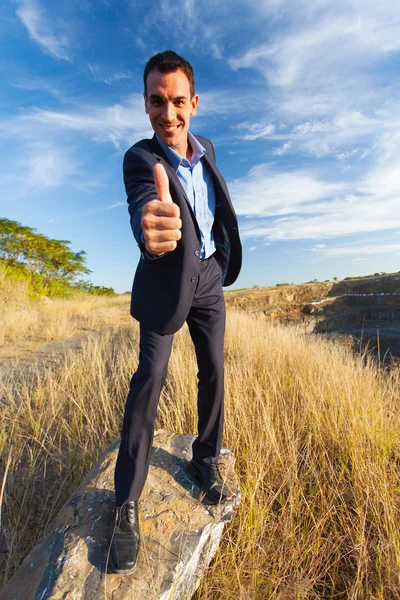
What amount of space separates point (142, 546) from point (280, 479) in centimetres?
102

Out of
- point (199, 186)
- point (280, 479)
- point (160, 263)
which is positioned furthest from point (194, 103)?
point (280, 479)

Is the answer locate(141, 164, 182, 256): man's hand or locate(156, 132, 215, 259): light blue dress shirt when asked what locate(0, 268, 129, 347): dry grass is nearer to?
locate(156, 132, 215, 259): light blue dress shirt

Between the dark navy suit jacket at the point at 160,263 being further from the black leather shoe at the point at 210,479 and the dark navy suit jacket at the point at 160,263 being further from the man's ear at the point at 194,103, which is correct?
the black leather shoe at the point at 210,479

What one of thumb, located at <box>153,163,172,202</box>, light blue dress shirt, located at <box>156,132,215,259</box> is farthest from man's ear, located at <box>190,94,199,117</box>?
thumb, located at <box>153,163,172,202</box>

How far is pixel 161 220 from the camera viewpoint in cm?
114

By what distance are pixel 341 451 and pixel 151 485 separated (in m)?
1.36

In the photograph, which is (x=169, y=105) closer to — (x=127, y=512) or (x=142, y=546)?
(x=127, y=512)

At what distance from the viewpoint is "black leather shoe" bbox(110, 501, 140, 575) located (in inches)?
55.8

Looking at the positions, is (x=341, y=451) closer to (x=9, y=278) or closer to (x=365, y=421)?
(x=365, y=421)

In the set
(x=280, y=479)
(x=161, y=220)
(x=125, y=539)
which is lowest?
(x=280, y=479)

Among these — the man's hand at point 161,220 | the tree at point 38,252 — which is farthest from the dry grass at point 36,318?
the man's hand at point 161,220

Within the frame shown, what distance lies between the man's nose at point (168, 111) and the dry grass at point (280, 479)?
5.85 feet

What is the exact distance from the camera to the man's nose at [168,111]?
5.60 feet

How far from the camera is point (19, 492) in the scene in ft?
7.44
